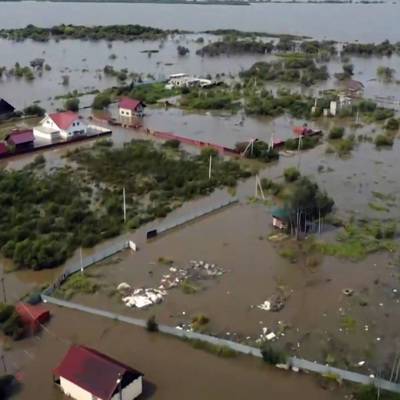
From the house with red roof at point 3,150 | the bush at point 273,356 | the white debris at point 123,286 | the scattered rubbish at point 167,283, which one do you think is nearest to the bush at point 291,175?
the scattered rubbish at point 167,283

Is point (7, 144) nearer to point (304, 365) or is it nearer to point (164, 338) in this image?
point (164, 338)

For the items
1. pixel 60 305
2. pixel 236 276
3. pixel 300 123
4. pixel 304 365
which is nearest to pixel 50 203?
pixel 60 305

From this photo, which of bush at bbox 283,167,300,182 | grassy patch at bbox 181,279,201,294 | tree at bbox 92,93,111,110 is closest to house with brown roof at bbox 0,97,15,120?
tree at bbox 92,93,111,110

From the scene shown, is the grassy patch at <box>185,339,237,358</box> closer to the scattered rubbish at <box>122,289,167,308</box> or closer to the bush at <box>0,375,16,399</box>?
the scattered rubbish at <box>122,289,167,308</box>

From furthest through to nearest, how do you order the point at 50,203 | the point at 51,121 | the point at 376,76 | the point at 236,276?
the point at 376,76, the point at 51,121, the point at 50,203, the point at 236,276

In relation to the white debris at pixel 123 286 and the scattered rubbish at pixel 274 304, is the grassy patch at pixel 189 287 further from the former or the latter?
the scattered rubbish at pixel 274 304

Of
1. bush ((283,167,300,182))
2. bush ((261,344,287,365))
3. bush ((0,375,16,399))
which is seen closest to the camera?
bush ((0,375,16,399))
